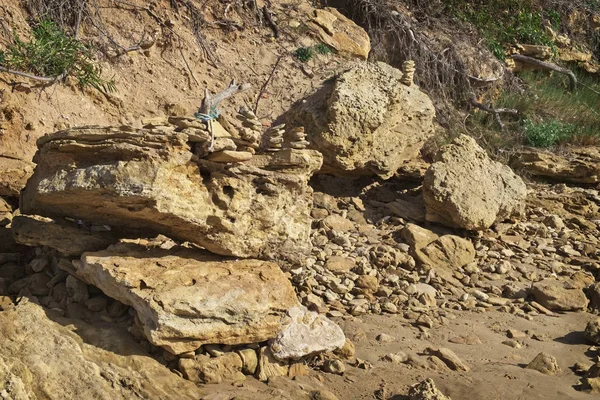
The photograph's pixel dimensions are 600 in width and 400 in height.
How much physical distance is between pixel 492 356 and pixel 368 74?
2835mm

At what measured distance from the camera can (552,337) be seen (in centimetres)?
471

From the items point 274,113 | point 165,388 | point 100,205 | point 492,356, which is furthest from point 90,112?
point 492,356

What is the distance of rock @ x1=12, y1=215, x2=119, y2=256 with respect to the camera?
4.00 m

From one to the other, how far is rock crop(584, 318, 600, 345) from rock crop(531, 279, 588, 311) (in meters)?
0.46

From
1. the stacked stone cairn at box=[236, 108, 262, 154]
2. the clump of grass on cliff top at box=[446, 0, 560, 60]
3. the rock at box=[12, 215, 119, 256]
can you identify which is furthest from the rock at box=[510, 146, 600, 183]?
the rock at box=[12, 215, 119, 256]

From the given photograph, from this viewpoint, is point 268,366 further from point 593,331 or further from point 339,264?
point 593,331

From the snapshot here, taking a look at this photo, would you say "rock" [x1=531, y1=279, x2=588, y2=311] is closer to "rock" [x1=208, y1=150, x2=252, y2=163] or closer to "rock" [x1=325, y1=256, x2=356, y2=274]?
"rock" [x1=325, y1=256, x2=356, y2=274]

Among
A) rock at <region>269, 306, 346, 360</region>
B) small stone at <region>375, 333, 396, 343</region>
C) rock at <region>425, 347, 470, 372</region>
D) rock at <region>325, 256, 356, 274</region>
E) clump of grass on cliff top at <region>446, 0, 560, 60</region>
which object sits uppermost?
clump of grass on cliff top at <region>446, 0, 560, 60</region>

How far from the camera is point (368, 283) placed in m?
4.88

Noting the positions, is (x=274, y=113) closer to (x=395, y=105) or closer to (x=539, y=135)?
(x=395, y=105)

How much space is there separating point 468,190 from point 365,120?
1052mm

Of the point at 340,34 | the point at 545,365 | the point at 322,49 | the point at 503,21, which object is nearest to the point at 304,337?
the point at 545,365

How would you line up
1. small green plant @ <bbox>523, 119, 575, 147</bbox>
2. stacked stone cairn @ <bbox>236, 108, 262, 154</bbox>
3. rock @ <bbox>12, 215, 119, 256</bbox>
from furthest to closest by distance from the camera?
small green plant @ <bbox>523, 119, 575, 147</bbox> < stacked stone cairn @ <bbox>236, 108, 262, 154</bbox> < rock @ <bbox>12, 215, 119, 256</bbox>

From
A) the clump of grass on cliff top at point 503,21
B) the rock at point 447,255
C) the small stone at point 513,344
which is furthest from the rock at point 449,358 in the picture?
the clump of grass on cliff top at point 503,21
